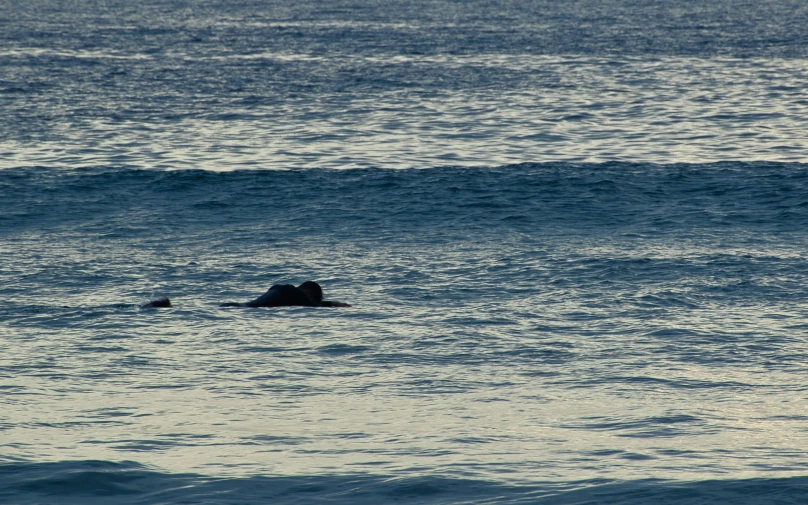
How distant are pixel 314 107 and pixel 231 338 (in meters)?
19.8

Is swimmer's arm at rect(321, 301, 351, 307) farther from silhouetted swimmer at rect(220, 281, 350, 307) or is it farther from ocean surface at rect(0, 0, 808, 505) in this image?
ocean surface at rect(0, 0, 808, 505)

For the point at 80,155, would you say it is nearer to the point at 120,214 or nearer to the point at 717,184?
the point at 120,214

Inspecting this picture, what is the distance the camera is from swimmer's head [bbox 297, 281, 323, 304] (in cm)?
1482

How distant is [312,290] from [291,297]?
27 cm

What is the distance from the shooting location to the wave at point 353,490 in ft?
27.9

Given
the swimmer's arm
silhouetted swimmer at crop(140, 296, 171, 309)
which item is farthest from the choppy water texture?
the swimmer's arm

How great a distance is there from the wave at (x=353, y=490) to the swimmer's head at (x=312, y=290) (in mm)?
5817

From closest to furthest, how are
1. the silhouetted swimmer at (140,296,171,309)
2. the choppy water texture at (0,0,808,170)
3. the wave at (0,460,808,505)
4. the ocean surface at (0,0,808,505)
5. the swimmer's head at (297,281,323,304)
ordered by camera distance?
the wave at (0,460,808,505) < the ocean surface at (0,0,808,505) < the silhouetted swimmer at (140,296,171,309) < the swimmer's head at (297,281,323,304) < the choppy water texture at (0,0,808,170)

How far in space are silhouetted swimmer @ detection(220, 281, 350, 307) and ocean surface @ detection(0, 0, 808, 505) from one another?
19cm

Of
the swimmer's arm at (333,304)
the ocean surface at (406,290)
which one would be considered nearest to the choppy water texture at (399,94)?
the ocean surface at (406,290)

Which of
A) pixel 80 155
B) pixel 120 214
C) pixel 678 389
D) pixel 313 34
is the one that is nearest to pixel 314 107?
pixel 80 155

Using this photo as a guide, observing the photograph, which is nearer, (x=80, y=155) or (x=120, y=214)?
(x=120, y=214)

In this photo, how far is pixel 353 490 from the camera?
8.77 meters

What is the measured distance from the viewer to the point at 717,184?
22.5m
